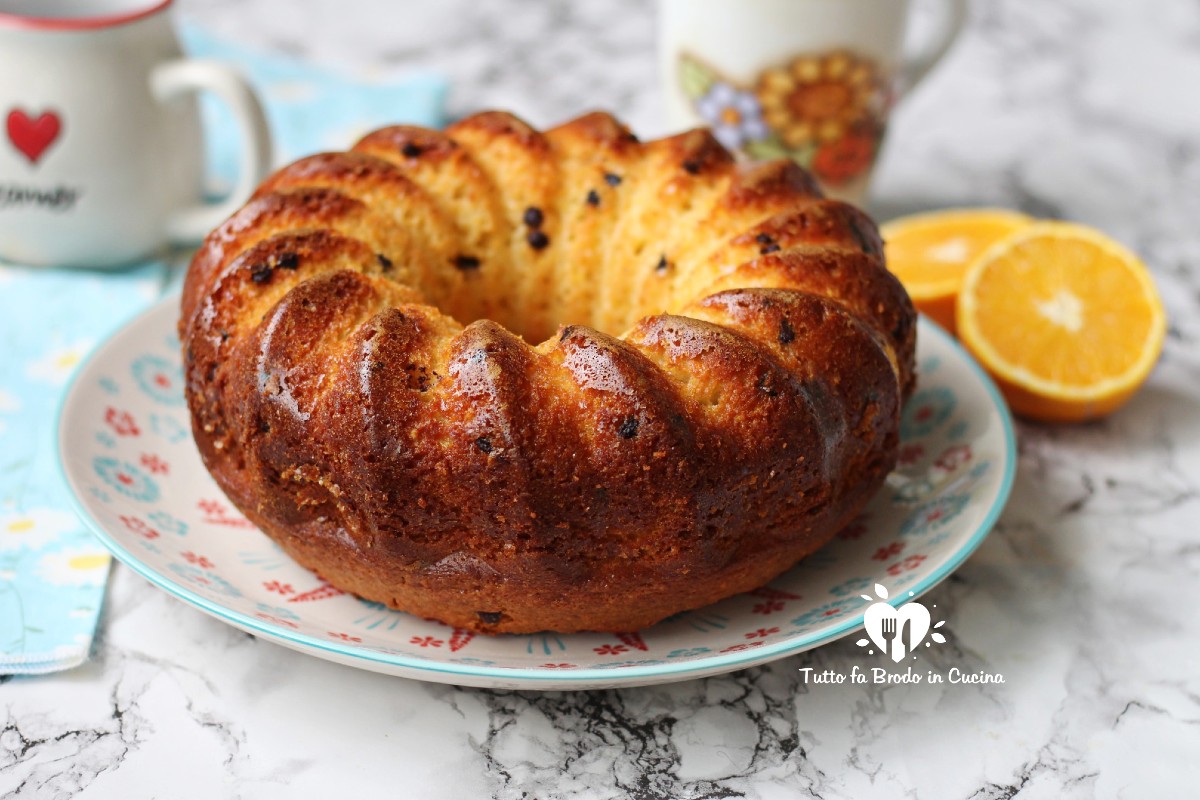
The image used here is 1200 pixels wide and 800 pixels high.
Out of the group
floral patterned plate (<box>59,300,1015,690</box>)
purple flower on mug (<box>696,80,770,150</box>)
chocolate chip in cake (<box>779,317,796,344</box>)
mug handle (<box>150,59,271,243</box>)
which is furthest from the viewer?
purple flower on mug (<box>696,80,770,150</box>)

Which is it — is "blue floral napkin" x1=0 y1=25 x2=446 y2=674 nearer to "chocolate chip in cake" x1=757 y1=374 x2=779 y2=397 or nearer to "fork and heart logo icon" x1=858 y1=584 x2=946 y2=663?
"chocolate chip in cake" x1=757 y1=374 x2=779 y2=397

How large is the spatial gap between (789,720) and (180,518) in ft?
3.32

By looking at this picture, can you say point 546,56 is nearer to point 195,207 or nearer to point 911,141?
point 911,141

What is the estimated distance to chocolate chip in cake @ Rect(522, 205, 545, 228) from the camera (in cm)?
216

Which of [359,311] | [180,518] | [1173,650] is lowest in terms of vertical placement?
[1173,650]

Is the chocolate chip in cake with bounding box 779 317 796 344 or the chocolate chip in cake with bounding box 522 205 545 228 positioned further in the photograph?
the chocolate chip in cake with bounding box 522 205 545 228

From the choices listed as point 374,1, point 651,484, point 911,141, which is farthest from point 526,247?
point 374,1

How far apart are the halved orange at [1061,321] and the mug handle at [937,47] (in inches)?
25.2

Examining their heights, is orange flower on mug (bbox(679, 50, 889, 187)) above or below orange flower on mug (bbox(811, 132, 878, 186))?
above

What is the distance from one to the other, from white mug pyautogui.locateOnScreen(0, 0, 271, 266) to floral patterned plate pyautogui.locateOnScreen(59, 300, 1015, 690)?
501 mm

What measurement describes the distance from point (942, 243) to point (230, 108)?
1612 millimetres

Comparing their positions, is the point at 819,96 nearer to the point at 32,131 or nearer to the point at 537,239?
the point at 537,239

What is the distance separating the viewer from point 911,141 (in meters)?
3.61

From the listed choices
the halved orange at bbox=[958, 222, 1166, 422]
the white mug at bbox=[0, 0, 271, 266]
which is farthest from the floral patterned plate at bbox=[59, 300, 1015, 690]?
the white mug at bbox=[0, 0, 271, 266]
